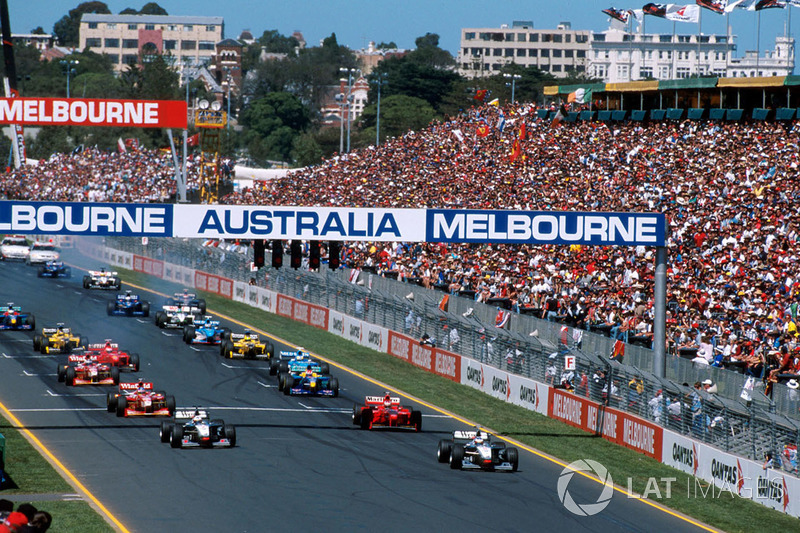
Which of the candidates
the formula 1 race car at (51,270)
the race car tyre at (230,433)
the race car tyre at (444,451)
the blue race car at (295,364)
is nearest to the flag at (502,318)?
the blue race car at (295,364)

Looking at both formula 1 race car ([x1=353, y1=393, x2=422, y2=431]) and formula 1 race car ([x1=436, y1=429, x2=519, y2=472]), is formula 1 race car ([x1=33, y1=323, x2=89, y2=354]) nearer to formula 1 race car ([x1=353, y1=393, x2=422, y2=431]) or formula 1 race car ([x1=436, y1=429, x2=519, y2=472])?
formula 1 race car ([x1=353, y1=393, x2=422, y2=431])

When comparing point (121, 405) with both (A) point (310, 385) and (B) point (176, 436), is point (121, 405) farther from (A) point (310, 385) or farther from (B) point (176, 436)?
(A) point (310, 385)

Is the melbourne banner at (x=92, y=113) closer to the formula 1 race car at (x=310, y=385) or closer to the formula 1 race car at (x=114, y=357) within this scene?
the formula 1 race car at (x=114, y=357)

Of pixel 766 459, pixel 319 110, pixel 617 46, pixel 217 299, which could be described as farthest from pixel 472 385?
pixel 617 46

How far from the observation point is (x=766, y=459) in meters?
21.8

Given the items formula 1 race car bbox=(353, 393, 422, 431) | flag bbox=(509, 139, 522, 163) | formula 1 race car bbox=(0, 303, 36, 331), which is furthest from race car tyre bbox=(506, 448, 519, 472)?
flag bbox=(509, 139, 522, 163)

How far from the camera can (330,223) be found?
2547 cm

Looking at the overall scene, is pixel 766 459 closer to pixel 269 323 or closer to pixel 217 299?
pixel 269 323

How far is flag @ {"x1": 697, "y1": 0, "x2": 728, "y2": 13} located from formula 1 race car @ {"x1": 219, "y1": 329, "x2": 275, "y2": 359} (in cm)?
2717

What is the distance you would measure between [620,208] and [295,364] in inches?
562

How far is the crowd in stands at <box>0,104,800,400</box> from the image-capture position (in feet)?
101

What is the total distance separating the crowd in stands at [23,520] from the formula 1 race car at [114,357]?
20322 mm

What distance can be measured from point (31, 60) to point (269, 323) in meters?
146

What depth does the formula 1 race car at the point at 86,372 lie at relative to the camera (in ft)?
106
